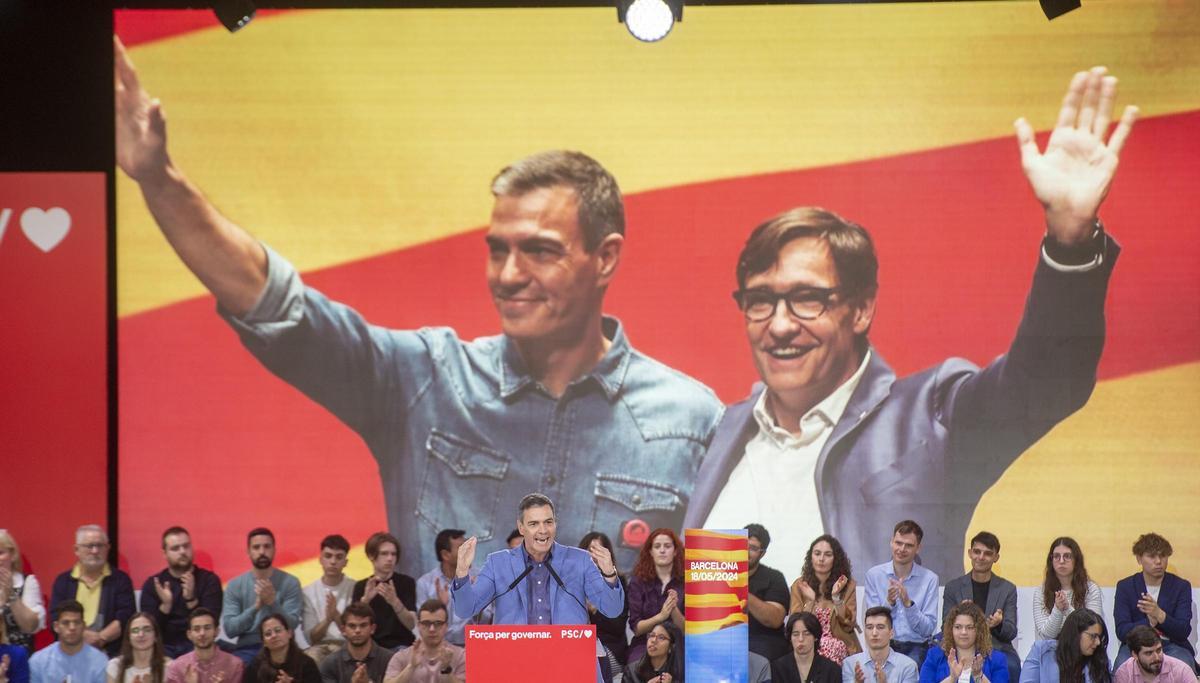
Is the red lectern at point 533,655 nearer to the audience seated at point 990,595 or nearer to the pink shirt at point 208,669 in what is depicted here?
the pink shirt at point 208,669

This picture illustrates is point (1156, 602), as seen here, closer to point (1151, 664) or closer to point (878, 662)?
point (1151, 664)

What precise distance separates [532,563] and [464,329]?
10.1 ft

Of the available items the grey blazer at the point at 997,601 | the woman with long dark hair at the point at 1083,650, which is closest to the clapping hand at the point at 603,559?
the grey blazer at the point at 997,601

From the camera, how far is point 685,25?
863 centimetres

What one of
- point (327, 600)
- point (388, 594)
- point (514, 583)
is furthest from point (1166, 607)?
point (327, 600)

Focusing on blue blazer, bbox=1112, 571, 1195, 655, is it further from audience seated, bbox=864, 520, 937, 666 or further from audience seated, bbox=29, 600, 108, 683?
audience seated, bbox=29, 600, 108, 683

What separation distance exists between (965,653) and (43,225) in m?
5.67

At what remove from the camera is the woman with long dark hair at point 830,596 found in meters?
7.72

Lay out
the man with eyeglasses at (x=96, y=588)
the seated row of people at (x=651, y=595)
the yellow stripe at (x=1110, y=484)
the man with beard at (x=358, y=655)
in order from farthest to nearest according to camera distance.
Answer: the yellow stripe at (x=1110, y=484), the man with eyeglasses at (x=96, y=588), the seated row of people at (x=651, y=595), the man with beard at (x=358, y=655)

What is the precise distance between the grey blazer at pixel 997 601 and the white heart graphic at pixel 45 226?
5.40 m

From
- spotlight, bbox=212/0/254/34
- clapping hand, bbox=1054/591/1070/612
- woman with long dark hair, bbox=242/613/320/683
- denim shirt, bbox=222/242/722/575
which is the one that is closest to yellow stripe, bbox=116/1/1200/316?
denim shirt, bbox=222/242/722/575

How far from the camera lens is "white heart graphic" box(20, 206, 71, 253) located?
8.68 meters

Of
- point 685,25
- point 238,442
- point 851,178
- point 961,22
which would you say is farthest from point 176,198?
point 961,22

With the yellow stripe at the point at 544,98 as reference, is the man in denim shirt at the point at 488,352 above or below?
below
